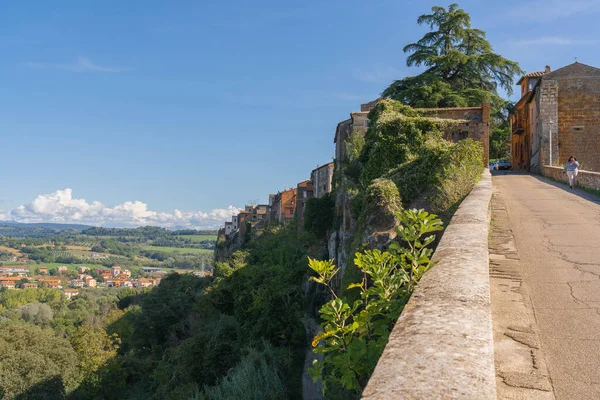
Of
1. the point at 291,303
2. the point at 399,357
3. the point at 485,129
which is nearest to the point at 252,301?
the point at 291,303

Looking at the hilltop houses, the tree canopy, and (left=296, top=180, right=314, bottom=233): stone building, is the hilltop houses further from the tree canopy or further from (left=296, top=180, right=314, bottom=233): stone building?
the tree canopy

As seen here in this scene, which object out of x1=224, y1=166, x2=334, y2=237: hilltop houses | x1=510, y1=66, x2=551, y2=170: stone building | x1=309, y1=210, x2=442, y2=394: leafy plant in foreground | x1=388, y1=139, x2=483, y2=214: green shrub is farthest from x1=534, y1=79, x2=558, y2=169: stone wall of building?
x1=309, y1=210, x2=442, y2=394: leafy plant in foreground

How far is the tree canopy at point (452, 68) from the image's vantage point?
31406 mm

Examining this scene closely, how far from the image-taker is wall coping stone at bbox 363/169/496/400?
7.20 feet

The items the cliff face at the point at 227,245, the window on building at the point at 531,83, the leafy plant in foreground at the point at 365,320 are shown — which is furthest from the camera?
the cliff face at the point at 227,245

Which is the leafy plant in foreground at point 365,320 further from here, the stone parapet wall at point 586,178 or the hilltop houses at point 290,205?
the hilltop houses at point 290,205

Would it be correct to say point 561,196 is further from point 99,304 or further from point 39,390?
point 99,304

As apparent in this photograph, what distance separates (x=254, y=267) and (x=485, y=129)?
49.6 feet

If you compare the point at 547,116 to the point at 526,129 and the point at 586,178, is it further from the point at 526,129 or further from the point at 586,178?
the point at 586,178

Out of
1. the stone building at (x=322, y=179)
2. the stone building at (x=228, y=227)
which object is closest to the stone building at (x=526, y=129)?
the stone building at (x=322, y=179)

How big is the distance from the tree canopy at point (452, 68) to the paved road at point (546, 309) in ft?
77.3

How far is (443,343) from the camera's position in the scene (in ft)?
8.69

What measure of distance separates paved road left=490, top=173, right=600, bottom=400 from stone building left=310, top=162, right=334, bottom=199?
101 ft

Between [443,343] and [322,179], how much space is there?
39.5 m
